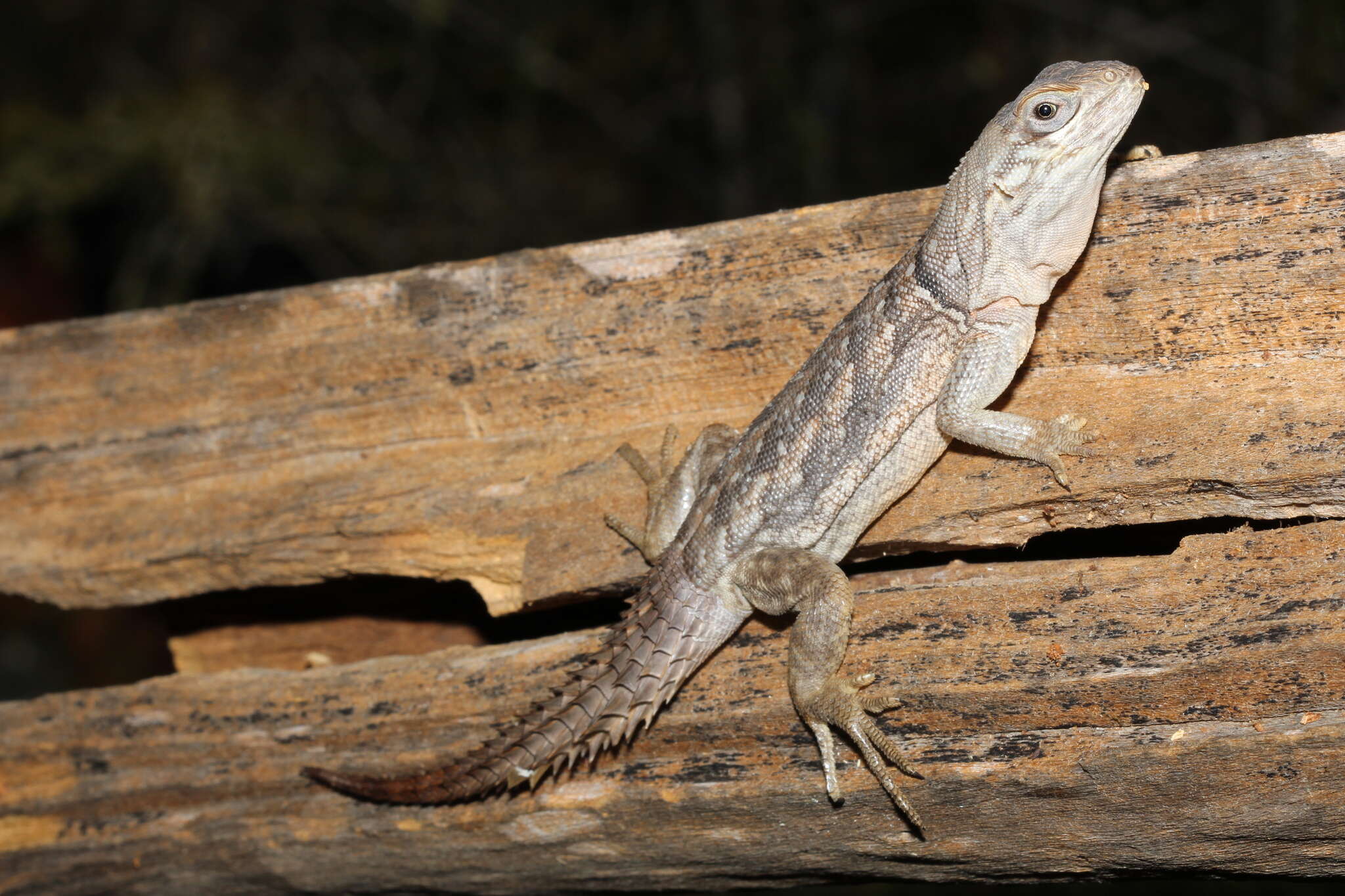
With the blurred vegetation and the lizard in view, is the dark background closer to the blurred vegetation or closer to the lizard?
the blurred vegetation

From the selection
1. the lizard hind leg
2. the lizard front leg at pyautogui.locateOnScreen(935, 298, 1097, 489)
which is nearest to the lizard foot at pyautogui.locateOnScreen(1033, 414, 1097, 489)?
the lizard front leg at pyautogui.locateOnScreen(935, 298, 1097, 489)

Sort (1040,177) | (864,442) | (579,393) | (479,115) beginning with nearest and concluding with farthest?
1. (1040,177)
2. (864,442)
3. (579,393)
4. (479,115)

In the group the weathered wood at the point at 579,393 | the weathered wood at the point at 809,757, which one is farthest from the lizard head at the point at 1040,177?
the weathered wood at the point at 809,757

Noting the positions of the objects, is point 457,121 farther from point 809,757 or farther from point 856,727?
point 856,727

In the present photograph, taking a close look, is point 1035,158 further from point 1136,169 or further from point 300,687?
point 300,687

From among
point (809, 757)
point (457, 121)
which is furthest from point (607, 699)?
point (457, 121)

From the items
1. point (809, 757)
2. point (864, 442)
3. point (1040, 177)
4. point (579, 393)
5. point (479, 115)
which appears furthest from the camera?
point (479, 115)

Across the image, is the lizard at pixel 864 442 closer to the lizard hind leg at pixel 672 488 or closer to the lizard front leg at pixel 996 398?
the lizard front leg at pixel 996 398

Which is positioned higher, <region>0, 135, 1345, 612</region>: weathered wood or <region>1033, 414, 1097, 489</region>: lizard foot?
<region>0, 135, 1345, 612</region>: weathered wood
